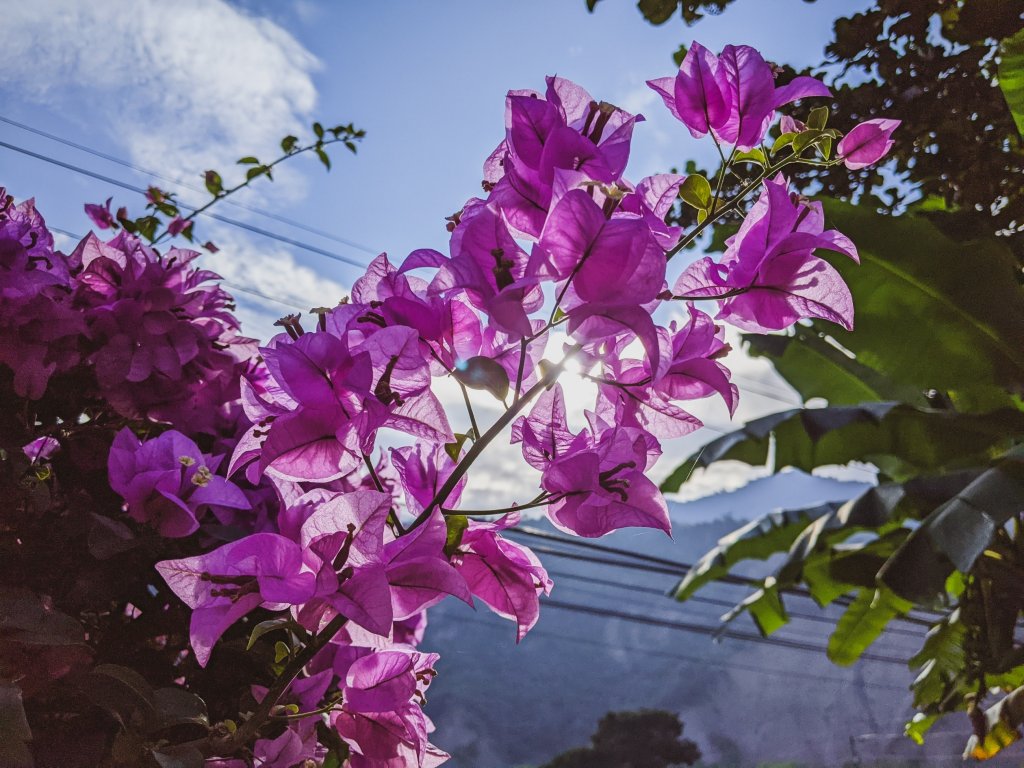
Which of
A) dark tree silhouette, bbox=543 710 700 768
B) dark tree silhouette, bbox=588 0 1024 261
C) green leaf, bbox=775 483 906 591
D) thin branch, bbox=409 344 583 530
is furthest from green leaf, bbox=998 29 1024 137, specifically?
dark tree silhouette, bbox=543 710 700 768

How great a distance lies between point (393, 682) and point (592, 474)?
0.52 ft

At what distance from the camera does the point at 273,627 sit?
30cm

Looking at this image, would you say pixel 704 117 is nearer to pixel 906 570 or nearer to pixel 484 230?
pixel 484 230

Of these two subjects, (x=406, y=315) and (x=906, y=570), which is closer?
(x=406, y=315)

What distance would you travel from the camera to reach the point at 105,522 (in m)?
0.47

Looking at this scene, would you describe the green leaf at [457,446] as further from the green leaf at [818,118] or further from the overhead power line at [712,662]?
the overhead power line at [712,662]

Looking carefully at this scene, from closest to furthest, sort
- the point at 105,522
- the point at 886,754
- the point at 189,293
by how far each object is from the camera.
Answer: the point at 105,522, the point at 189,293, the point at 886,754

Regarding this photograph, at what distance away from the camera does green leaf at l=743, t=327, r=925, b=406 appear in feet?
7.54

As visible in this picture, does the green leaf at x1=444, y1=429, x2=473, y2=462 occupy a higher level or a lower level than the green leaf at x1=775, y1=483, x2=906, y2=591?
lower

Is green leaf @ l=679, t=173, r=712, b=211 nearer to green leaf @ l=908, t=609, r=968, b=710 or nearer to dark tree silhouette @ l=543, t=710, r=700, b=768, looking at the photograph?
green leaf @ l=908, t=609, r=968, b=710

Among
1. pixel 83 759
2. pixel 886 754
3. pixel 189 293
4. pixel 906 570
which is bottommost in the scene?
pixel 886 754

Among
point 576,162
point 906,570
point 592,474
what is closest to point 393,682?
point 592,474

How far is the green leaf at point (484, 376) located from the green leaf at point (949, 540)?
124cm

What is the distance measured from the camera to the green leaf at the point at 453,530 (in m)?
0.34
